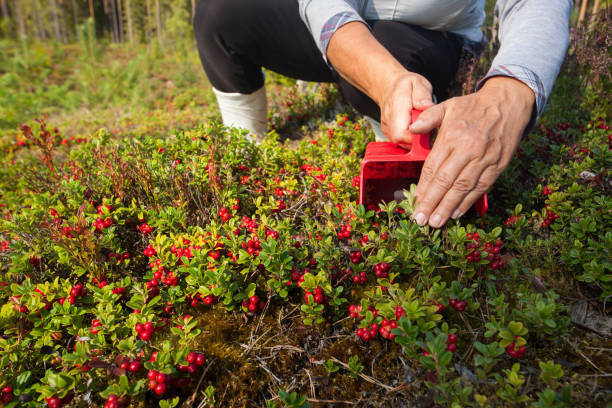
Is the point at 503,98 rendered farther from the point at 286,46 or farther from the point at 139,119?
the point at 139,119

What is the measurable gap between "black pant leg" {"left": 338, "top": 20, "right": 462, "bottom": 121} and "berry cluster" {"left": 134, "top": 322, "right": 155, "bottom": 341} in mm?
2293

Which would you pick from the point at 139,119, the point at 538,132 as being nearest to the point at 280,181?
the point at 538,132

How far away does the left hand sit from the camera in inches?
72.9

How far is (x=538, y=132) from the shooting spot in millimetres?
3244

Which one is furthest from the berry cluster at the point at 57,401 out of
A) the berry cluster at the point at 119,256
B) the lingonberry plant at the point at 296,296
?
the berry cluster at the point at 119,256

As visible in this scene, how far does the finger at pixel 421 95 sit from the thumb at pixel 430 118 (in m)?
0.05

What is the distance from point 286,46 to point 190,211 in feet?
5.73

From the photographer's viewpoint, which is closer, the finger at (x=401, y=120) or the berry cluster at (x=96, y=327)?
the berry cluster at (x=96, y=327)

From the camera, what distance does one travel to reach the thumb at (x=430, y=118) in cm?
190

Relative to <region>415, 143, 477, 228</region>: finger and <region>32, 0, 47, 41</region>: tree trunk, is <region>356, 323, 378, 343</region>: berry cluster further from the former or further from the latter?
<region>32, 0, 47, 41</region>: tree trunk

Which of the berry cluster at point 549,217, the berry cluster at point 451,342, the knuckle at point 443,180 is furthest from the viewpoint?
the berry cluster at point 549,217

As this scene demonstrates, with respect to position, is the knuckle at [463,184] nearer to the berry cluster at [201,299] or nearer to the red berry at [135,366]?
the berry cluster at [201,299]

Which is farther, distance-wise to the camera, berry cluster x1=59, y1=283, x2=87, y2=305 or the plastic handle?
the plastic handle

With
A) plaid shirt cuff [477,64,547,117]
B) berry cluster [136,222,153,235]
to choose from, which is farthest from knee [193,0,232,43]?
plaid shirt cuff [477,64,547,117]
